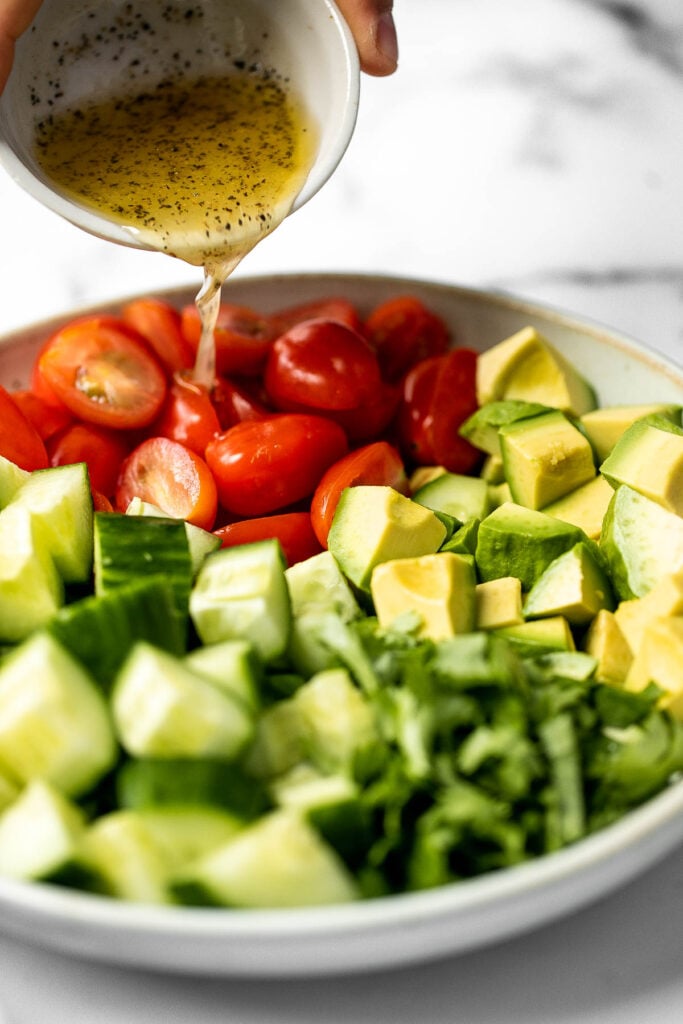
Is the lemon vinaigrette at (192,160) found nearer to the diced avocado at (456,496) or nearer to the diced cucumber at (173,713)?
the diced avocado at (456,496)

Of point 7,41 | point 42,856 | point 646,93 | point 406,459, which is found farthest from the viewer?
point 646,93

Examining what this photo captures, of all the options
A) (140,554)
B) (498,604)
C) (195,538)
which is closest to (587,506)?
(498,604)

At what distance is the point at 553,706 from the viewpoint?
1403 mm

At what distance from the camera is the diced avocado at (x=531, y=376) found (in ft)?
7.04

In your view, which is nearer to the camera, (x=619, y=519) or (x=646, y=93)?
(x=619, y=519)

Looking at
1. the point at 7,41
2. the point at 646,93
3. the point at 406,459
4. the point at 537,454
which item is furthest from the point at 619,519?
the point at 646,93

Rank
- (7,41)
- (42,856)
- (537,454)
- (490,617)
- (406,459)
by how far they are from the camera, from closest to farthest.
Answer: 1. (42,856)
2. (490,617)
3. (7,41)
4. (537,454)
5. (406,459)

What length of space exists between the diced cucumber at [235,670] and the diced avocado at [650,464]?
0.72 metres

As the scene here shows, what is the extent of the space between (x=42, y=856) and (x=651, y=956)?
2.58ft

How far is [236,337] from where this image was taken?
7.32ft

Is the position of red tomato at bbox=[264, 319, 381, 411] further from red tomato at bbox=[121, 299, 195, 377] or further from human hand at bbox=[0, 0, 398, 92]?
human hand at bbox=[0, 0, 398, 92]

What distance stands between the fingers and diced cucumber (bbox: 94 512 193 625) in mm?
975

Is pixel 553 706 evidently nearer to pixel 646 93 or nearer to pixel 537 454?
pixel 537 454

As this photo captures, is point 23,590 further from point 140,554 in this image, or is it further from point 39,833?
point 39,833
